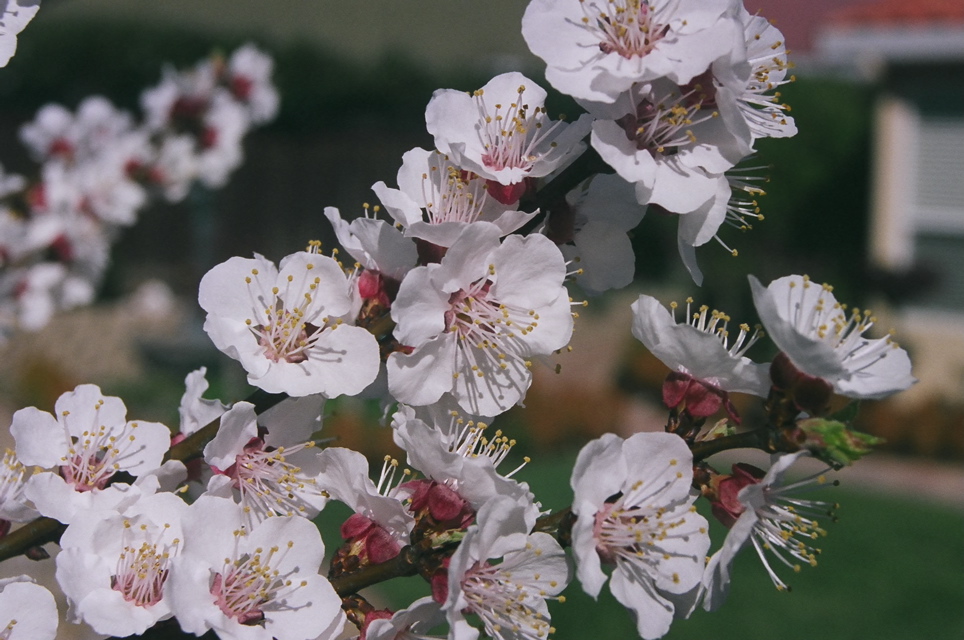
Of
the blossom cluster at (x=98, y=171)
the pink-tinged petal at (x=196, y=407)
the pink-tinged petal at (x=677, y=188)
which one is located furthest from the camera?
the blossom cluster at (x=98, y=171)

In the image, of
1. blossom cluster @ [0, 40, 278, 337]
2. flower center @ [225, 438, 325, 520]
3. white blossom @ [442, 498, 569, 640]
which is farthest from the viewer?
blossom cluster @ [0, 40, 278, 337]

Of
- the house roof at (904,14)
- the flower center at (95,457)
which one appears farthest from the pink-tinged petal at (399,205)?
the house roof at (904,14)

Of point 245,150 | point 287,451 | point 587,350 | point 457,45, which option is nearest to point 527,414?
point 587,350

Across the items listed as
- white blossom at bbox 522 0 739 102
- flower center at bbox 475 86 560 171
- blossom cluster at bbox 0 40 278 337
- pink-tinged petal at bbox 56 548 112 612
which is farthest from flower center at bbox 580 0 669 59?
blossom cluster at bbox 0 40 278 337

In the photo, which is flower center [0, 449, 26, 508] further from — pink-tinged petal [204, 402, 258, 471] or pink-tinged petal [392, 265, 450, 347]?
pink-tinged petal [392, 265, 450, 347]

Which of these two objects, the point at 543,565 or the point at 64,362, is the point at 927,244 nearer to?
the point at 64,362

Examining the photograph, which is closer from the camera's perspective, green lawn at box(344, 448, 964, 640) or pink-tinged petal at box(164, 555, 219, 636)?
pink-tinged petal at box(164, 555, 219, 636)

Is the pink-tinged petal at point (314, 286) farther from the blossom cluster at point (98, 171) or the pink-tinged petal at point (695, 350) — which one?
the blossom cluster at point (98, 171)
